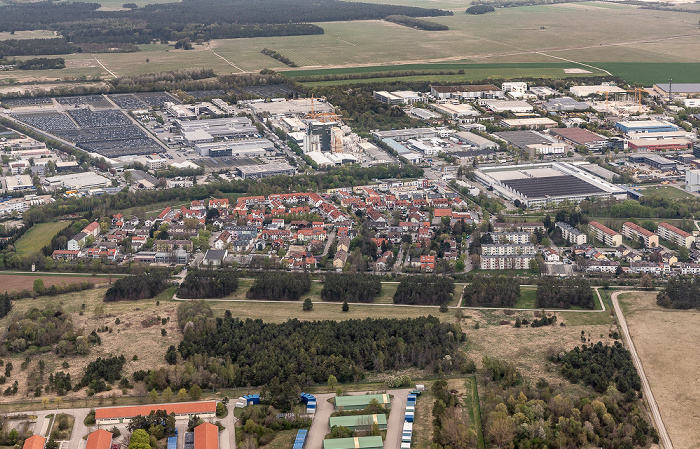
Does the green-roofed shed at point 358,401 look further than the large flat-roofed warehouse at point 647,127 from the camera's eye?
No

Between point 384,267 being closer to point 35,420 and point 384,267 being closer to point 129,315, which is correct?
point 129,315

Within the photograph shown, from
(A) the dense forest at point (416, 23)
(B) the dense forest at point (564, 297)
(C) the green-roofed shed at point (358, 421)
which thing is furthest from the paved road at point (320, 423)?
(A) the dense forest at point (416, 23)

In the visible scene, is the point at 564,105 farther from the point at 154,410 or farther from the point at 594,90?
the point at 154,410

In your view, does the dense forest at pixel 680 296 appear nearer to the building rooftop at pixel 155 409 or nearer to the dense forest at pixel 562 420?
the dense forest at pixel 562 420

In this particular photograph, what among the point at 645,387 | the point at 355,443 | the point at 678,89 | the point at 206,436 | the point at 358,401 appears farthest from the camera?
the point at 678,89

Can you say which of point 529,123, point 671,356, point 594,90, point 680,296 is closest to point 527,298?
point 680,296
